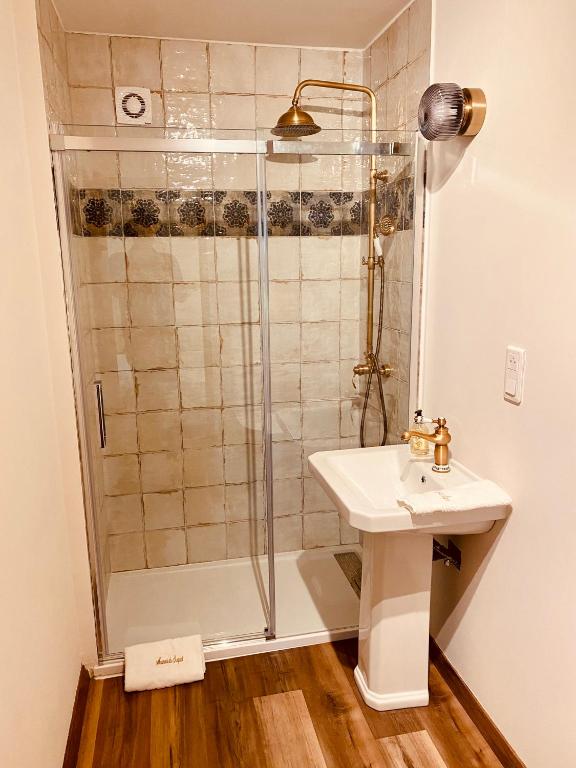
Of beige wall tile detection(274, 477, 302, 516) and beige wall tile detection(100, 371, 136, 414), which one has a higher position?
beige wall tile detection(100, 371, 136, 414)

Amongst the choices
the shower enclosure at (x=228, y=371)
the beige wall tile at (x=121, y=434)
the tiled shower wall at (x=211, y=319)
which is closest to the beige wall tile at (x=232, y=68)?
the tiled shower wall at (x=211, y=319)

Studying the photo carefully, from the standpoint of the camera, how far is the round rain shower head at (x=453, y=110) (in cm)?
167

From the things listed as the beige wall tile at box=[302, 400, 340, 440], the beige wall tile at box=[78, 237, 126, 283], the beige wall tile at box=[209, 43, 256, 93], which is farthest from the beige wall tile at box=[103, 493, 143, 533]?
the beige wall tile at box=[209, 43, 256, 93]

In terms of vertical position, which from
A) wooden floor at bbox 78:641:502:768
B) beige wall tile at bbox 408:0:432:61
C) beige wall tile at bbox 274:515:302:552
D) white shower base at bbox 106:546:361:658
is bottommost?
wooden floor at bbox 78:641:502:768

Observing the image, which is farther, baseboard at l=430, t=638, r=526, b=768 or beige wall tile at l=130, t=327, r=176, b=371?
beige wall tile at l=130, t=327, r=176, b=371

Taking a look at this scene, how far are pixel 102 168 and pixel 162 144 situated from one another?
14.8 inches

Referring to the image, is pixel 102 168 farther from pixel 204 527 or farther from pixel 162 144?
pixel 204 527

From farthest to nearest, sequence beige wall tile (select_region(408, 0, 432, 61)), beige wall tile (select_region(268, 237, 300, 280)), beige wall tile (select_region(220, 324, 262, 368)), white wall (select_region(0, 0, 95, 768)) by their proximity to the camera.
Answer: beige wall tile (select_region(220, 324, 262, 368)), beige wall tile (select_region(268, 237, 300, 280)), beige wall tile (select_region(408, 0, 432, 61)), white wall (select_region(0, 0, 95, 768))

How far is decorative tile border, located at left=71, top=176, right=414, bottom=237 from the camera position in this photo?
231cm

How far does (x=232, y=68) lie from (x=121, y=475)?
6.18 ft

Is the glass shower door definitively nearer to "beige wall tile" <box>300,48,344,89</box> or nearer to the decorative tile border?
the decorative tile border

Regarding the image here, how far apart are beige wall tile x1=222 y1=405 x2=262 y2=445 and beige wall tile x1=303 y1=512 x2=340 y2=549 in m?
0.44

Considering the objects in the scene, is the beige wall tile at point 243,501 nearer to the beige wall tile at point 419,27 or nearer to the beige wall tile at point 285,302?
the beige wall tile at point 285,302

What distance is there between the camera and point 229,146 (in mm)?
1946
